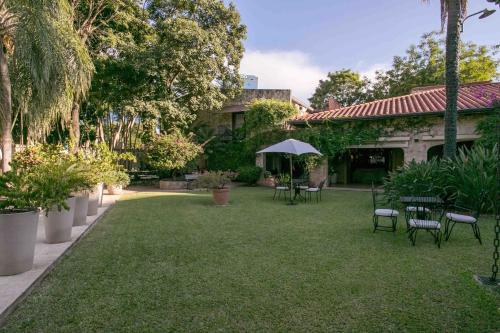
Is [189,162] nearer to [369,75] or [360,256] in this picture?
[360,256]

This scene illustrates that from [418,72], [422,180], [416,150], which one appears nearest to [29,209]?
[422,180]

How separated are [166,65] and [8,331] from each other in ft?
49.6

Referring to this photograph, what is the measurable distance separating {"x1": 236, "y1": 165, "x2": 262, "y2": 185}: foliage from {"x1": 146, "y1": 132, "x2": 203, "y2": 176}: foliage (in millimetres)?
3122

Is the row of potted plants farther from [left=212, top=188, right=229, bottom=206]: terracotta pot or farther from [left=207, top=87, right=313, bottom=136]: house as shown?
[left=207, top=87, right=313, bottom=136]: house

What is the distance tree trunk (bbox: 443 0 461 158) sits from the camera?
9727 millimetres

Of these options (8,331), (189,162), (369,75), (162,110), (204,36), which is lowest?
(8,331)

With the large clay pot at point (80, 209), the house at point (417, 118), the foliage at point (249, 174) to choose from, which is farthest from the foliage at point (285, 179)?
the large clay pot at point (80, 209)

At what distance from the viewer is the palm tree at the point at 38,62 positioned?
718 centimetres

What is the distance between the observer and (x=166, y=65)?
16.1m

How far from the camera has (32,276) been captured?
13.4 feet

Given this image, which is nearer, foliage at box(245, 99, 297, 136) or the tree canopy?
foliage at box(245, 99, 297, 136)

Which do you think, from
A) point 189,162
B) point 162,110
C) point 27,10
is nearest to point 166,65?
point 162,110

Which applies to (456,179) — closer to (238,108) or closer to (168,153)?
(168,153)

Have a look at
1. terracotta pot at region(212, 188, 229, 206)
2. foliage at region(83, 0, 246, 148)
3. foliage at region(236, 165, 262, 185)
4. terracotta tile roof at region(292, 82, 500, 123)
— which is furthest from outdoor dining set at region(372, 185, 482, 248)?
foliage at region(83, 0, 246, 148)
